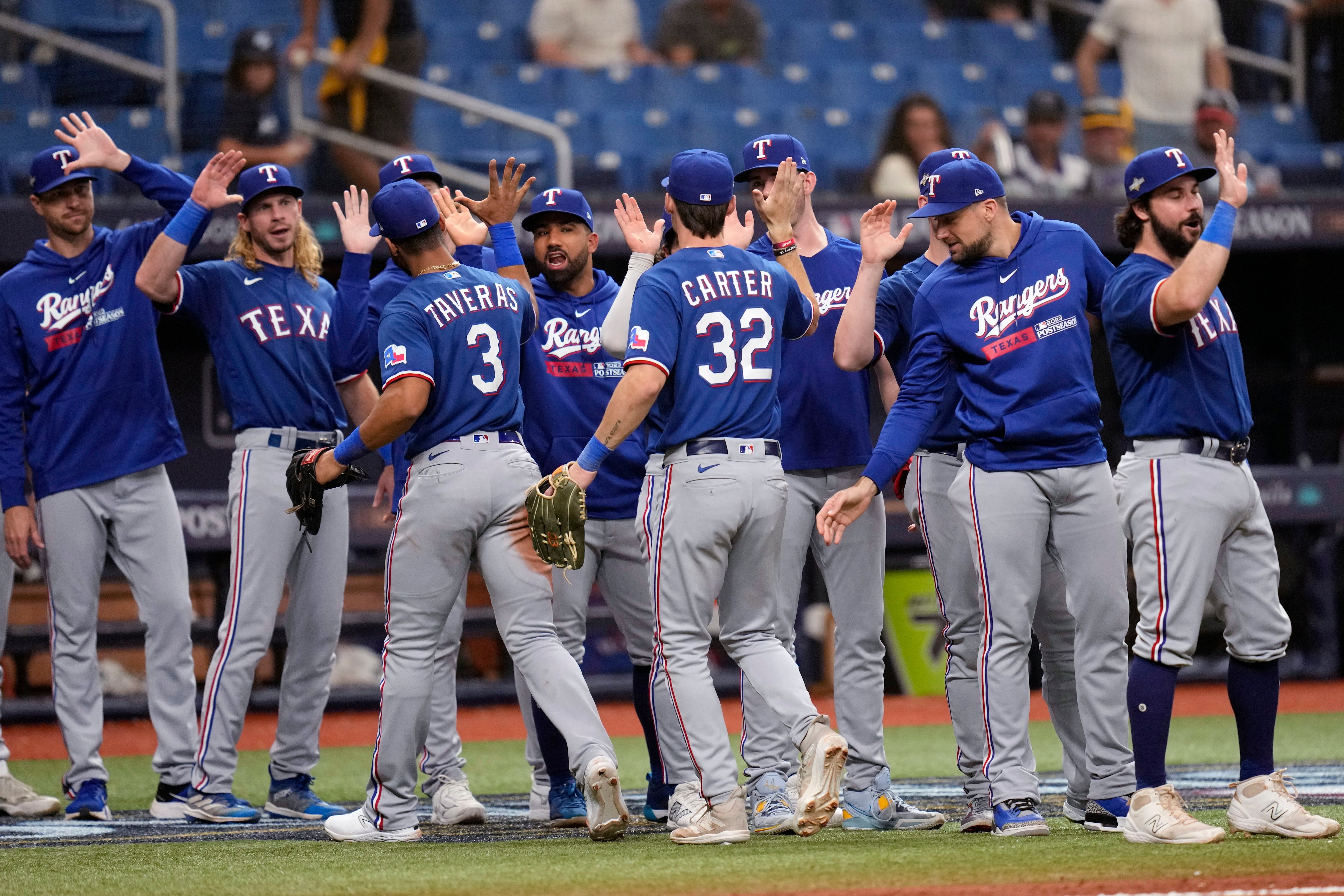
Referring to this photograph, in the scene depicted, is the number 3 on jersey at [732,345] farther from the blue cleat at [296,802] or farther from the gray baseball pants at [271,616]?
the blue cleat at [296,802]

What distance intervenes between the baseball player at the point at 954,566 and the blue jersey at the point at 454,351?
1003mm

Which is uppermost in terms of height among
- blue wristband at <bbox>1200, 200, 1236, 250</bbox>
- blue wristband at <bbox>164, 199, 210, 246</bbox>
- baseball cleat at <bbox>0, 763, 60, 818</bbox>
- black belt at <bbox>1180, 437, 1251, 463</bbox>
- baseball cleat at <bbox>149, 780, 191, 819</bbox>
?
blue wristband at <bbox>164, 199, 210, 246</bbox>

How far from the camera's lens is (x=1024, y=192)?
9.75 meters

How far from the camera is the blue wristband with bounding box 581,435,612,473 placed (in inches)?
173

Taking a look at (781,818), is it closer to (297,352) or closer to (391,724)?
(391,724)

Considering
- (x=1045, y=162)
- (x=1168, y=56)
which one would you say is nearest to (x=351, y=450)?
(x=1045, y=162)

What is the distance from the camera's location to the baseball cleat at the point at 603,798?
426 centimetres

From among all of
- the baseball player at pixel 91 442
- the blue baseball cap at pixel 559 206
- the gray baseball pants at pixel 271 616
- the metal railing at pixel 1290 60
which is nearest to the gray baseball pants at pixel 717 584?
the blue baseball cap at pixel 559 206

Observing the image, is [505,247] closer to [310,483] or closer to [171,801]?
[310,483]

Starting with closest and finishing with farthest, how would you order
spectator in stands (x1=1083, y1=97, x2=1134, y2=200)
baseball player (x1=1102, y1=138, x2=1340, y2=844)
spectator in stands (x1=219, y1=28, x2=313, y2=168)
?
baseball player (x1=1102, y1=138, x2=1340, y2=844)
spectator in stands (x1=219, y1=28, x2=313, y2=168)
spectator in stands (x1=1083, y1=97, x2=1134, y2=200)

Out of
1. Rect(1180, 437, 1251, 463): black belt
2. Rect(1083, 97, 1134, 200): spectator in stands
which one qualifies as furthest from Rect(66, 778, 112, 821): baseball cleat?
Rect(1083, 97, 1134, 200): spectator in stands

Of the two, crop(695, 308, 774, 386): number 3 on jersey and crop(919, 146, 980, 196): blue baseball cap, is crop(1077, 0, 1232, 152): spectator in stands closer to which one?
crop(919, 146, 980, 196): blue baseball cap

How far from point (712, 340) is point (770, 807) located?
137 cm

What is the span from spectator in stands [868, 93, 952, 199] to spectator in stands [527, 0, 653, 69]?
2.11m
